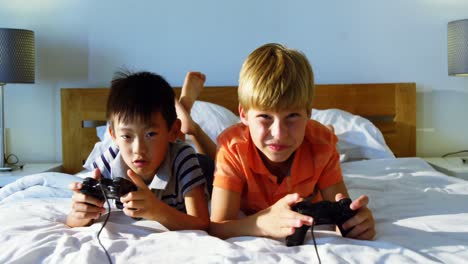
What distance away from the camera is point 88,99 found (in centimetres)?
238

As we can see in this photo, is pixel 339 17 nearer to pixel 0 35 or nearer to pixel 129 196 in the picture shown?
pixel 0 35

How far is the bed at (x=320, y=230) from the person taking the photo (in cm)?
76

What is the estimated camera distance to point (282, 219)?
0.85 m

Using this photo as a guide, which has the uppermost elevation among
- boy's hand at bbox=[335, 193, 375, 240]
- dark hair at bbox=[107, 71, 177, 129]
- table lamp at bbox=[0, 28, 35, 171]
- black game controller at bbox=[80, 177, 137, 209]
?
table lamp at bbox=[0, 28, 35, 171]

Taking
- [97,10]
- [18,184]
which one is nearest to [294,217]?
[18,184]

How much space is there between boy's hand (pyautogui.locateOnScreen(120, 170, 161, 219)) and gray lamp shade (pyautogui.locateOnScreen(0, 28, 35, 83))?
1532 millimetres

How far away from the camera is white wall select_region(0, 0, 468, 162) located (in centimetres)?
243

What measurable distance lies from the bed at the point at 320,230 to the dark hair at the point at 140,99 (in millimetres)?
235

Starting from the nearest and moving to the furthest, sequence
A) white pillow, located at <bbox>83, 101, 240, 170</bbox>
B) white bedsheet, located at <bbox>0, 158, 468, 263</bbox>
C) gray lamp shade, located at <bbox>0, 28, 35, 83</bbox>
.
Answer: white bedsheet, located at <bbox>0, 158, 468, 263</bbox> → white pillow, located at <bbox>83, 101, 240, 170</bbox> → gray lamp shade, located at <bbox>0, 28, 35, 83</bbox>

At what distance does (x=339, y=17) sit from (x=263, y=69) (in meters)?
1.56

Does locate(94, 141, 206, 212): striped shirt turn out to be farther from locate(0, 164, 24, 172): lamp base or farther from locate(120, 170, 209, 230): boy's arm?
locate(0, 164, 24, 172): lamp base

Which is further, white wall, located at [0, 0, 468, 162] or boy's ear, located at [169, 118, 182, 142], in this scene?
white wall, located at [0, 0, 468, 162]

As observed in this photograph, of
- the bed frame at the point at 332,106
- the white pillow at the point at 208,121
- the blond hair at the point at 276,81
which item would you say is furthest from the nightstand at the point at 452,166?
the blond hair at the point at 276,81

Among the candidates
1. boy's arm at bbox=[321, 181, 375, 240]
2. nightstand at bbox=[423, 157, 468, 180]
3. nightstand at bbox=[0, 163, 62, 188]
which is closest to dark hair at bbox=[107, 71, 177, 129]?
boy's arm at bbox=[321, 181, 375, 240]
